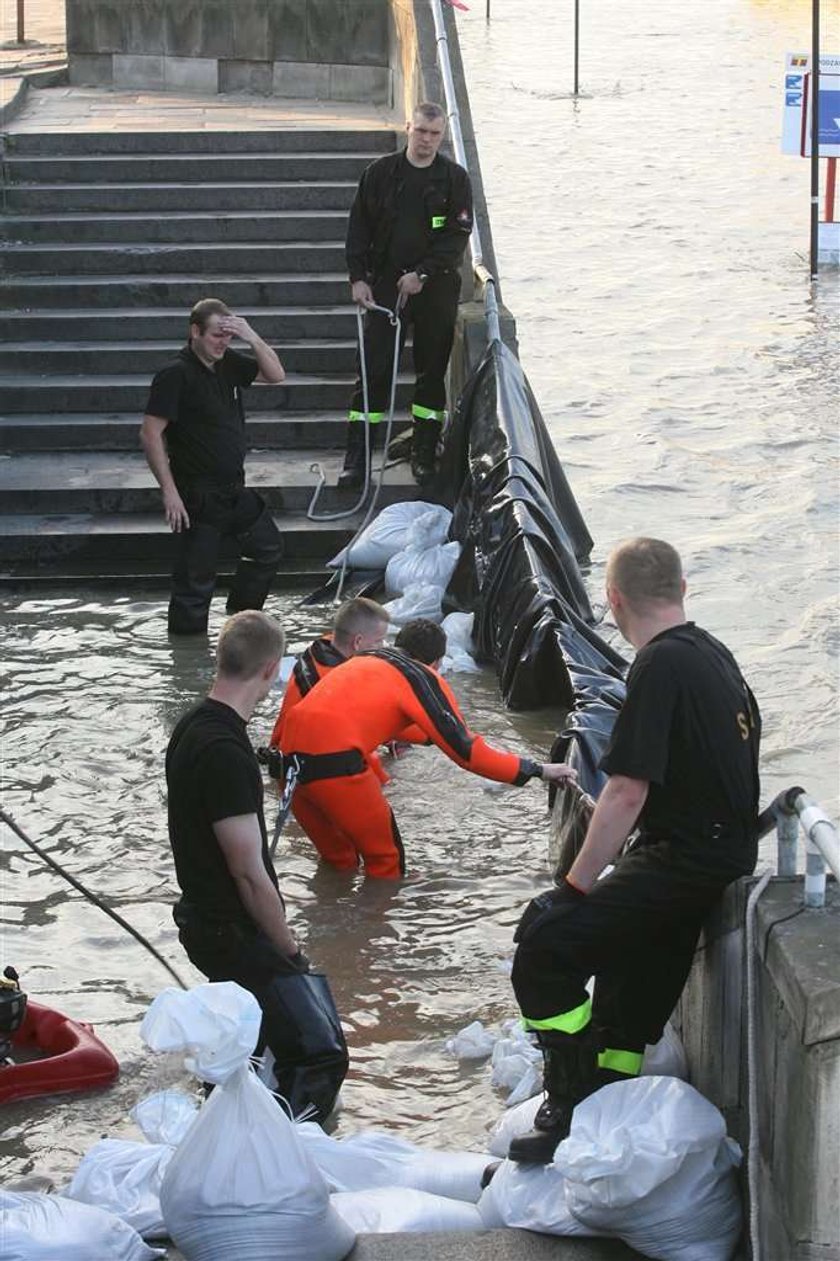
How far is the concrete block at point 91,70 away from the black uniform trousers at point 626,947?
49.3ft

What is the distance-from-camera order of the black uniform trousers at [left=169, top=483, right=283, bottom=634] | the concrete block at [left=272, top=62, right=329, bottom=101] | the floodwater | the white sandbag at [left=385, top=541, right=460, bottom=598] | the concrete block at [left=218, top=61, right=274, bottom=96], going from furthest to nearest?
the concrete block at [left=218, top=61, right=274, bottom=96] → the concrete block at [left=272, top=62, right=329, bottom=101] → the white sandbag at [left=385, top=541, right=460, bottom=598] → the black uniform trousers at [left=169, top=483, right=283, bottom=634] → the floodwater

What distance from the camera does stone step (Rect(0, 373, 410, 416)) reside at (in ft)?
41.4

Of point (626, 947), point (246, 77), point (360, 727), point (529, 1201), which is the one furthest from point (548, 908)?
point (246, 77)

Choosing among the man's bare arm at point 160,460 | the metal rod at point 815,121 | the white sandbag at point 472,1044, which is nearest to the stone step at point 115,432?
the man's bare arm at point 160,460

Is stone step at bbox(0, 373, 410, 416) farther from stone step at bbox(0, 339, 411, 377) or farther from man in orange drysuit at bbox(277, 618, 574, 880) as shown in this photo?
man in orange drysuit at bbox(277, 618, 574, 880)

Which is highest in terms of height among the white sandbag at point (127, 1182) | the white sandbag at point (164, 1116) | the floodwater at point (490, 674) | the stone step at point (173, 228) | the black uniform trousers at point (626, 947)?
the stone step at point (173, 228)

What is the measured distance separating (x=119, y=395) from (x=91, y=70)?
7.04 meters

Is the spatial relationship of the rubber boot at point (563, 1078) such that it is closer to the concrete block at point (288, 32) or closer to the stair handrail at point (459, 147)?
the stair handrail at point (459, 147)

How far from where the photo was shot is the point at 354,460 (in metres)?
11.9

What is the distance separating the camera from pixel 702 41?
46844 mm

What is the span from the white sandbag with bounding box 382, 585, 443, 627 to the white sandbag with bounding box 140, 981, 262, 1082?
632 centimetres

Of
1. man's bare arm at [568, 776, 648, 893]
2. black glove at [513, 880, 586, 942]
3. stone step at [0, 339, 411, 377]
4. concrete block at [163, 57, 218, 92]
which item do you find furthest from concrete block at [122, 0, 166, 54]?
man's bare arm at [568, 776, 648, 893]

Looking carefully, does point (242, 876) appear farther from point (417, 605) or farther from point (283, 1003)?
point (417, 605)

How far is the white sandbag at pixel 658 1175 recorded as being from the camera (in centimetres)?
448
